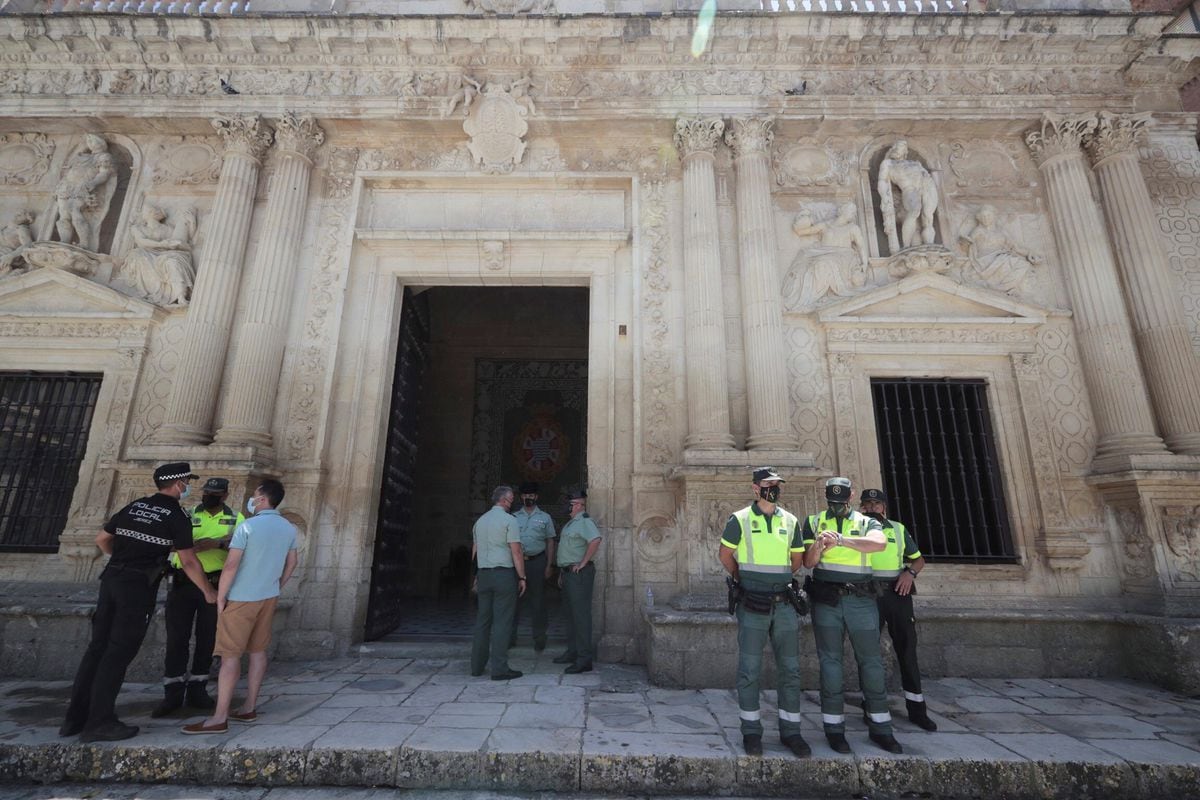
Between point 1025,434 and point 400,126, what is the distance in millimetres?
9121

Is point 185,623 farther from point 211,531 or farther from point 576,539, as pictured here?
point 576,539

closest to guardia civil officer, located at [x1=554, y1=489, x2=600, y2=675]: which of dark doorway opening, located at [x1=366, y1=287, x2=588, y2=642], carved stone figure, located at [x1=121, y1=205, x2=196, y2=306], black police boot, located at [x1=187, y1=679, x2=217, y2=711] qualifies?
black police boot, located at [x1=187, y1=679, x2=217, y2=711]

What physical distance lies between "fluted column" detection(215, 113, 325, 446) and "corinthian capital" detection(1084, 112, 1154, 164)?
34.8ft

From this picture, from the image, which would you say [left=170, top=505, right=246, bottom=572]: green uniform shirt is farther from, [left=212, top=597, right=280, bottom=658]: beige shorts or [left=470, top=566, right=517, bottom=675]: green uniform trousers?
[left=470, top=566, right=517, bottom=675]: green uniform trousers

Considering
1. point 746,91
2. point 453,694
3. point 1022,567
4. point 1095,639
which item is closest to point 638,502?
point 453,694

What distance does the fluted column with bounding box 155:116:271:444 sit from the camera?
22.2 ft

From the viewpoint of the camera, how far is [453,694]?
496cm

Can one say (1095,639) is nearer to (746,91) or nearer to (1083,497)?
(1083,497)

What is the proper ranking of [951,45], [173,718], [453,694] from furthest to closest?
1. [951,45]
2. [453,694]
3. [173,718]

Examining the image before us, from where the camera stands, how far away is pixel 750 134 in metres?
7.62

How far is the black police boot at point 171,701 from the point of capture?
4332 millimetres

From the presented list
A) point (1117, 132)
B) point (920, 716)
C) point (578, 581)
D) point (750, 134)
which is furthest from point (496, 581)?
point (1117, 132)

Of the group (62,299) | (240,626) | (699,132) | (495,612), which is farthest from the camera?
(699,132)

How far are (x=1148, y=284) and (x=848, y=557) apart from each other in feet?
21.0
